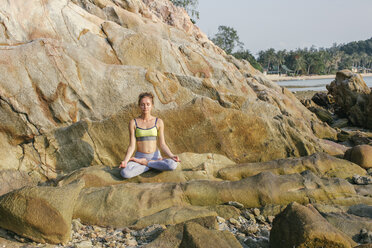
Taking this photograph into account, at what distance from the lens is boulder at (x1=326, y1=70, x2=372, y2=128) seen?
19542 mm

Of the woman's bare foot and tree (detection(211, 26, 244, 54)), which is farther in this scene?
tree (detection(211, 26, 244, 54))

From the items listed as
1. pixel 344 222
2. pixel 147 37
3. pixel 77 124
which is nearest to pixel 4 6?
pixel 147 37

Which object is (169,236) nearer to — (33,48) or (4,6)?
(33,48)

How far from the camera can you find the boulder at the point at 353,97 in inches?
769

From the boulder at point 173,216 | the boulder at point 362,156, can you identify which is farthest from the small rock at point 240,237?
the boulder at point 362,156

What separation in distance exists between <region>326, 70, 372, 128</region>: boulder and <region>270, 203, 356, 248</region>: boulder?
1730 cm

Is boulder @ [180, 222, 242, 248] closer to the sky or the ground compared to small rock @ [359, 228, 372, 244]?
closer to the sky

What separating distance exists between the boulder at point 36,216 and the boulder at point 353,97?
18765mm

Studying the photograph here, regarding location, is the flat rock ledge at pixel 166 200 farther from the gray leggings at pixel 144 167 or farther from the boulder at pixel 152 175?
the gray leggings at pixel 144 167

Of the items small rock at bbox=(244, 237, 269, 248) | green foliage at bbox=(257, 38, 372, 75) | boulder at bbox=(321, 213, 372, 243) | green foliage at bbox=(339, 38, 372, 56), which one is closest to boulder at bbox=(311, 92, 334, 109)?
boulder at bbox=(321, 213, 372, 243)

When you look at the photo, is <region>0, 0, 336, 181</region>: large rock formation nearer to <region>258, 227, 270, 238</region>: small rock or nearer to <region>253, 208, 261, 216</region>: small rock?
<region>253, 208, 261, 216</region>: small rock

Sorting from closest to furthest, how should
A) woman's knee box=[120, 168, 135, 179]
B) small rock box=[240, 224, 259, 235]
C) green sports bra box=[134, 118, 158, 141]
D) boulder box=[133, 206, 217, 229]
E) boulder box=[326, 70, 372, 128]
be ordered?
small rock box=[240, 224, 259, 235], boulder box=[133, 206, 217, 229], woman's knee box=[120, 168, 135, 179], green sports bra box=[134, 118, 158, 141], boulder box=[326, 70, 372, 128]

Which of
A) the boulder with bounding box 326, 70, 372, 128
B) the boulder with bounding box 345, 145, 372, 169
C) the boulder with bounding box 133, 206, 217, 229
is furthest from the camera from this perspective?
the boulder with bounding box 326, 70, 372, 128

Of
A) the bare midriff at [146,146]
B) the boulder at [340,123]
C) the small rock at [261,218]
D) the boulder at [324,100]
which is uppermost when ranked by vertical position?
the bare midriff at [146,146]
